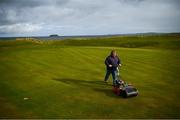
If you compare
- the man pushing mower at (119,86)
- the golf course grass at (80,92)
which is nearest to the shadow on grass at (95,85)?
the golf course grass at (80,92)

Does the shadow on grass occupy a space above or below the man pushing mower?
below

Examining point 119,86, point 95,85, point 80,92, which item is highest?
point 119,86

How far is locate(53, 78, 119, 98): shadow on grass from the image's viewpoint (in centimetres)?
1455

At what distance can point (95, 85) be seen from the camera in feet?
52.5

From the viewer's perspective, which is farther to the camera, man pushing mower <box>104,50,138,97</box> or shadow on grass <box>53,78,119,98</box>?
shadow on grass <box>53,78,119,98</box>

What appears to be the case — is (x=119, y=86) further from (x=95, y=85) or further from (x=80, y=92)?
(x=95, y=85)

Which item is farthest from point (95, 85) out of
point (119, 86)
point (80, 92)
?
point (119, 86)

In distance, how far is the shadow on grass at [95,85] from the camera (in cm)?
1455

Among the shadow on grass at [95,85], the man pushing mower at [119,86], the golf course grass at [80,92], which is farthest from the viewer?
the shadow on grass at [95,85]

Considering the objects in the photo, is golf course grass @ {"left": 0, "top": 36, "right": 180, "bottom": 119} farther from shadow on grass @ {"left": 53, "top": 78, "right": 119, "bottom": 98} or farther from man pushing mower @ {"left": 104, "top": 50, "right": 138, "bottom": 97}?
man pushing mower @ {"left": 104, "top": 50, "right": 138, "bottom": 97}

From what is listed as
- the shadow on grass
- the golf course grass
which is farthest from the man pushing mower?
the shadow on grass

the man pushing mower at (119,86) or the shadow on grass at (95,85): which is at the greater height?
the man pushing mower at (119,86)

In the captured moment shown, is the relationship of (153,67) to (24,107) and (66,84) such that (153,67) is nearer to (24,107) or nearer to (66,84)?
(66,84)

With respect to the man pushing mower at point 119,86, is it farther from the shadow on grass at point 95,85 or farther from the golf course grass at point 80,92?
the shadow on grass at point 95,85
